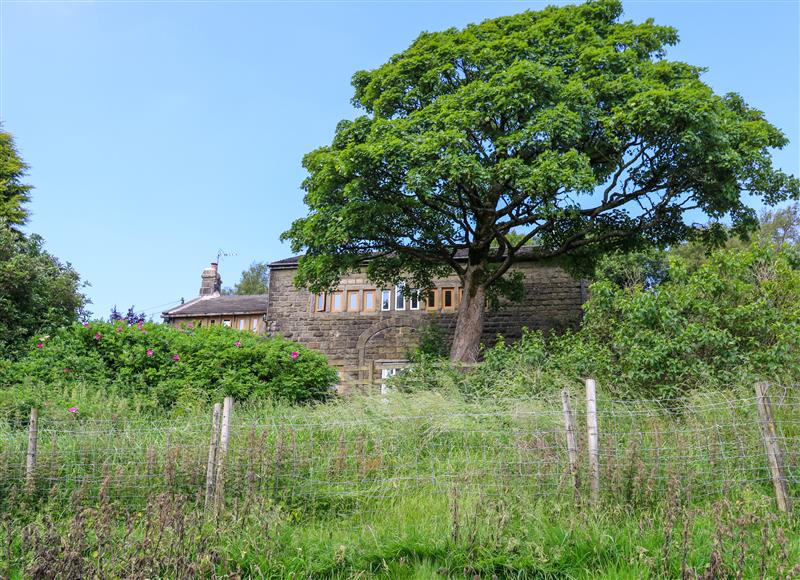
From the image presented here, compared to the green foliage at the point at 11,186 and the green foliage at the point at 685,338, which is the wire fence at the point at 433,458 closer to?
the green foliage at the point at 685,338

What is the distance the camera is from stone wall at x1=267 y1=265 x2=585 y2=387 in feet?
65.1

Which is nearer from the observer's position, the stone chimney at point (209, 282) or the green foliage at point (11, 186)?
the green foliage at point (11, 186)

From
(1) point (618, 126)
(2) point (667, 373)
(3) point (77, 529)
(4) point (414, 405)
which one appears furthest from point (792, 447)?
(1) point (618, 126)

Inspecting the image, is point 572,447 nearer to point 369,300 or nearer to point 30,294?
point 30,294

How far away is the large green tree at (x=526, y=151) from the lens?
13.6 meters

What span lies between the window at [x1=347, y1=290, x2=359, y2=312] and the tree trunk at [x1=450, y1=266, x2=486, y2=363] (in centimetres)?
558

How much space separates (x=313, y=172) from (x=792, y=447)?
12871 mm

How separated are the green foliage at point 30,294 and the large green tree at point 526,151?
625 centimetres

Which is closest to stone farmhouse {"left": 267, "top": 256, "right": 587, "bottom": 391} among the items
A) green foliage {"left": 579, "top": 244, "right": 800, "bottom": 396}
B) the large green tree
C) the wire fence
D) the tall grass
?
the large green tree

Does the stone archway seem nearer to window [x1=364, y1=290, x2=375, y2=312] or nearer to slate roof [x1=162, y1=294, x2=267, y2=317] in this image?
window [x1=364, y1=290, x2=375, y2=312]

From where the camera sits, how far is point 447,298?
20.7 m

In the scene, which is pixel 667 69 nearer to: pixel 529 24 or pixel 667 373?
pixel 529 24

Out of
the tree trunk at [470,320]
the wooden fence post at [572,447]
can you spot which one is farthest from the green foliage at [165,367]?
the wooden fence post at [572,447]

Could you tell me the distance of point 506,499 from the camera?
5.88m
